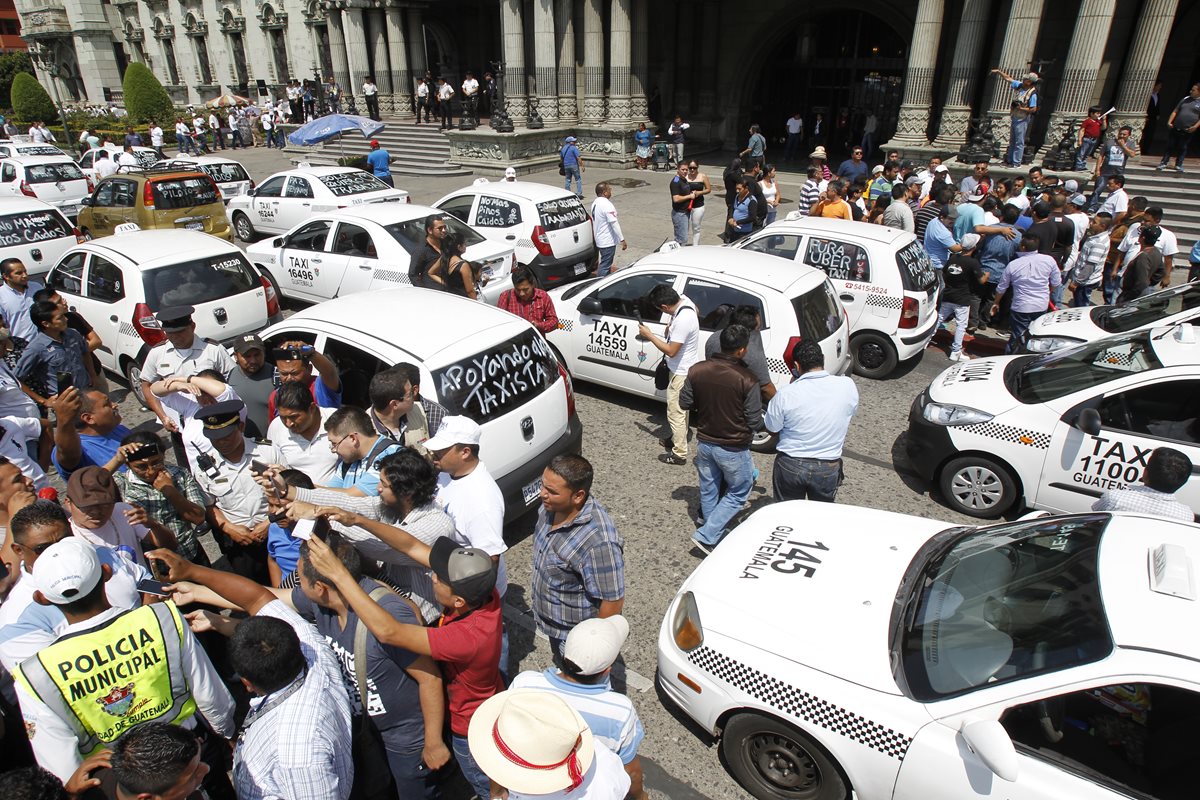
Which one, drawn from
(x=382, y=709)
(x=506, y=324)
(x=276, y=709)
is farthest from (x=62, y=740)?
(x=506, y=324)

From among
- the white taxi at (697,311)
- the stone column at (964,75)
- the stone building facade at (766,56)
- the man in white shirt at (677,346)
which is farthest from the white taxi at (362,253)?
the stone column at (964,75)

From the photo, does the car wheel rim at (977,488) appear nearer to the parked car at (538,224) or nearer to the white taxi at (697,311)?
the white taxi at (697,311)

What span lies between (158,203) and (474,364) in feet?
34.2

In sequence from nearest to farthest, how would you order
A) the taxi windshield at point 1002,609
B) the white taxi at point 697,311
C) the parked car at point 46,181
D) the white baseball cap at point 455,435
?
the taxi windshield at point 1002,609 < the white baseball cap at point 455,435 < the white taxi at point 697,311 < the parked car at point 46,181

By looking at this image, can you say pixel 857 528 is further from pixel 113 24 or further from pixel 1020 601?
pixel 113 24

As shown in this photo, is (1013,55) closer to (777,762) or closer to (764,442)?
(764,442)

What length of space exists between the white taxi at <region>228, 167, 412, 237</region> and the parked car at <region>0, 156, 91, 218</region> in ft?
16.3

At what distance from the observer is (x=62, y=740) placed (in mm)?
2598

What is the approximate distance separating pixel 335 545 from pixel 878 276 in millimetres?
6949

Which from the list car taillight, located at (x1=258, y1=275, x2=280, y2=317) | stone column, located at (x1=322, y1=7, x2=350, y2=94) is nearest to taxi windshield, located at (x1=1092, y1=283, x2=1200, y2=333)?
car taillight, located at (x1=258, y1=275, x2=280, y2=317)

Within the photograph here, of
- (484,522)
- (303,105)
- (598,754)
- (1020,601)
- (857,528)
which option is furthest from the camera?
(303,105)

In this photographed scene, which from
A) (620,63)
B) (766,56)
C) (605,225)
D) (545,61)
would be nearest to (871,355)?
(605,225)

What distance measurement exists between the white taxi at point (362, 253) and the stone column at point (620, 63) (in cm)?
1376

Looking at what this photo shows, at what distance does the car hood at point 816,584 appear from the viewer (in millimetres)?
3355
